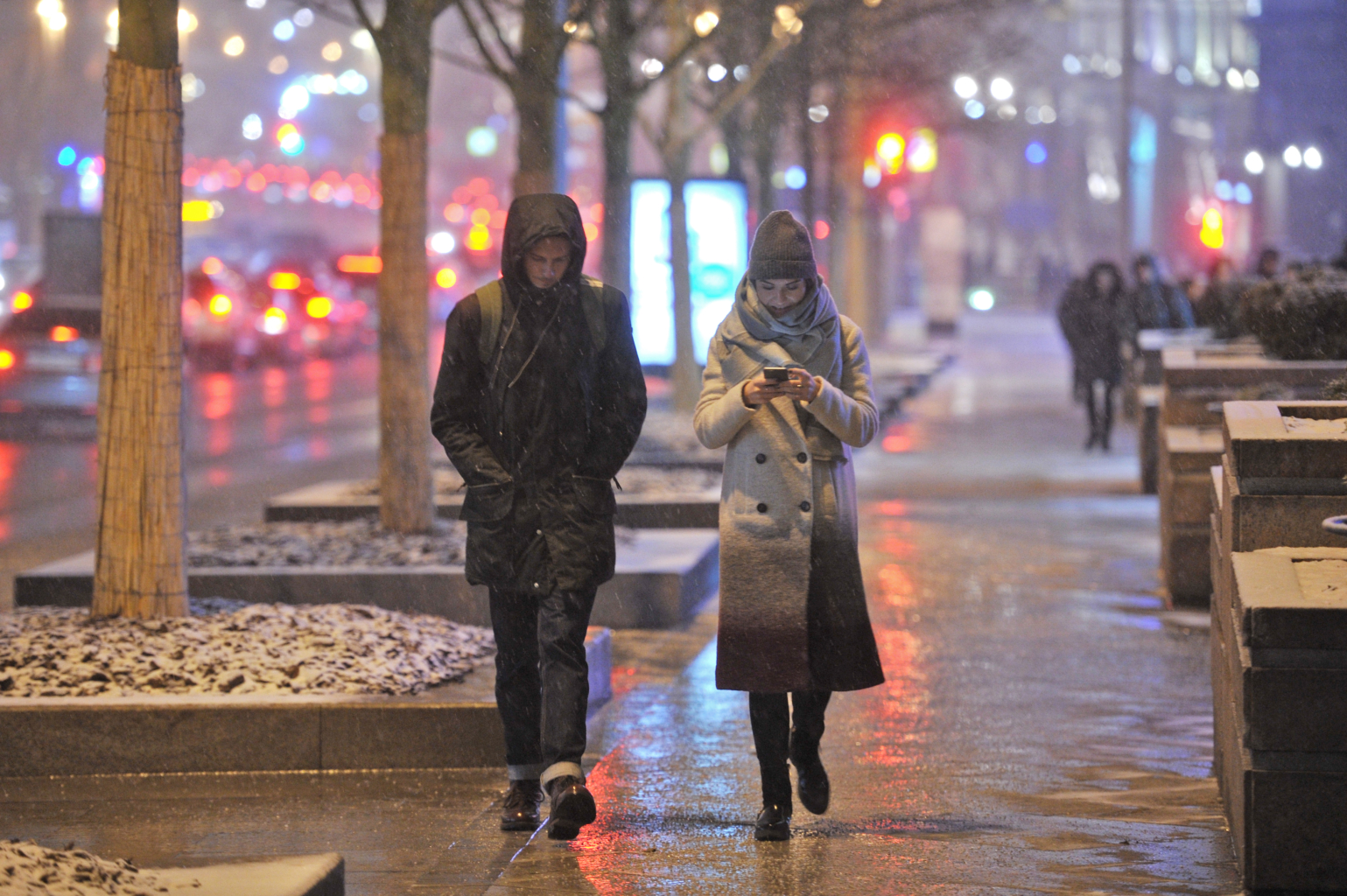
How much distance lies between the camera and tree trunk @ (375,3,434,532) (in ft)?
30.8

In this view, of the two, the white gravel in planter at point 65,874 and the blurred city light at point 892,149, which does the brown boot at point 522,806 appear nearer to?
the white gravel in planter at point 65,874

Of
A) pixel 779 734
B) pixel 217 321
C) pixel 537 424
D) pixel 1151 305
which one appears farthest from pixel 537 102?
pixel 217 321

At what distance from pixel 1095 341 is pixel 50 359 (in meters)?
11.7

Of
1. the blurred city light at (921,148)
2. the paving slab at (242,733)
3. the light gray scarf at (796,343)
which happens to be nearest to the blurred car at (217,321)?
the blurred city light at (921,148)

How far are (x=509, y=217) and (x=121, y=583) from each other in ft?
8.58

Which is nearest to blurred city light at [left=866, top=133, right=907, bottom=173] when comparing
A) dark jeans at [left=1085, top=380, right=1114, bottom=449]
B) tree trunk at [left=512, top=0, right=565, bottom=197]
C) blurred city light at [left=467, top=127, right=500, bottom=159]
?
dark jeans at [left=1085, top=380, right=1114, bottom=449]

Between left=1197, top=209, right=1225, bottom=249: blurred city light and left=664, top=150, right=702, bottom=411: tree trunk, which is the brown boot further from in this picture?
left=1197, top=209, right=1225, bottom=249: blurred city light

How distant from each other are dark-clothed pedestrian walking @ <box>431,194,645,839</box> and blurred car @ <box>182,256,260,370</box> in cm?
2417

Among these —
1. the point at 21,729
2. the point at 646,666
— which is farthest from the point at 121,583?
the point at 646,666

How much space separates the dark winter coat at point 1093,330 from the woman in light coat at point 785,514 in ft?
44.3

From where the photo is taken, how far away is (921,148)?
35.5 meters

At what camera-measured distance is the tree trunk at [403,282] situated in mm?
9375

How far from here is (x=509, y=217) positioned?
A: 5355 mm

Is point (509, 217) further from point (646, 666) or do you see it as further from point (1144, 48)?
point (1144, 48)
